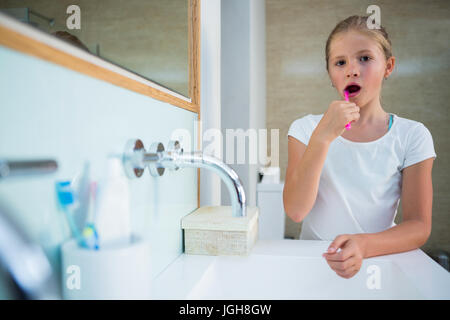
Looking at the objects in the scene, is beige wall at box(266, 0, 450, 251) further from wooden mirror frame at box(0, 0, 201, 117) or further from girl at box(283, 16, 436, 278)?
wooden mirror frame at box(0, 0, 201, 117)

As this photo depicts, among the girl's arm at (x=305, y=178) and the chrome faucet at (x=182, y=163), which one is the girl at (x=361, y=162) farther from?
the chrome faucet at (x=182, y=163)

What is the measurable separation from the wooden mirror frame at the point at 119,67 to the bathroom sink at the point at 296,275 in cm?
29

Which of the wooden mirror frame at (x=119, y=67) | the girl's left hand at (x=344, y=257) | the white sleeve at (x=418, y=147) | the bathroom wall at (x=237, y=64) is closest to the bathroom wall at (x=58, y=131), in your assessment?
the wooden mirror frame at (x=119, y=67)

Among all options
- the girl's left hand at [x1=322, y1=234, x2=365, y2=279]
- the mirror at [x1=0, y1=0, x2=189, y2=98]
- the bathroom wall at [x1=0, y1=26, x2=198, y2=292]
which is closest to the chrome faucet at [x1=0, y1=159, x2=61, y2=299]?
the bathroom wall at [x1=0, y1=26, x2=198, y2=292]

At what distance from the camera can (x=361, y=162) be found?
0.90m

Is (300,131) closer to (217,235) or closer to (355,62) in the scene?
(355,62)

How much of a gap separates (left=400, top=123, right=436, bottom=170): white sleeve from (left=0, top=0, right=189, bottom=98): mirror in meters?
0.58

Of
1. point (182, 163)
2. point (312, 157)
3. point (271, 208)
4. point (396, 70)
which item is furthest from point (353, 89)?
point (396, 70)

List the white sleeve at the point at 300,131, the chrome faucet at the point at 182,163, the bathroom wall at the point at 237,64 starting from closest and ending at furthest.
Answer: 1. the chrome faucet at the point at 182,163
2. the white sleeve at the point at 300,131
3. the bathroom wall at the point at 237,64

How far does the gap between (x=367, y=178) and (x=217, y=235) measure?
482mm

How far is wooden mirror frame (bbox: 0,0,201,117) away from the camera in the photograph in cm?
25

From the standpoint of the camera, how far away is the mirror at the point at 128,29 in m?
0.34

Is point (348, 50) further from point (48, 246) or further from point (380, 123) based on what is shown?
point (48, 246)
